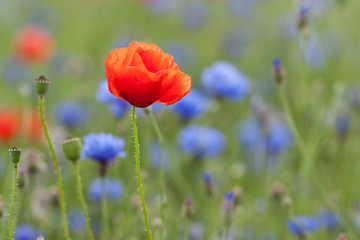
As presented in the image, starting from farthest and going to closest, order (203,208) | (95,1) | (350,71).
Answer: (95,1)
(350,71)
(203,208)

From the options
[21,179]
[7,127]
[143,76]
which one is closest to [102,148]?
[21,179]

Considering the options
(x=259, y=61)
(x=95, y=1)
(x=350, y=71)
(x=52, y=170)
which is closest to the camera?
(x=52, y=170)

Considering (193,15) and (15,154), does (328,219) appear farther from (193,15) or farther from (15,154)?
(193,15)

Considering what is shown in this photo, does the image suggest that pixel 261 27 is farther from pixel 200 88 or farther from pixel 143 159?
pixel 143 159

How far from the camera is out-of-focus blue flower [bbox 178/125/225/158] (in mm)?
1750

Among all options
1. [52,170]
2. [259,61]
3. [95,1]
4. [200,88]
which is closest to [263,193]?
[52,170]

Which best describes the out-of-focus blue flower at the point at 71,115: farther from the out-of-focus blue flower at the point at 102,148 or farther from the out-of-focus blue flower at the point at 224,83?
the out-of-focus blue flower at the point at 102,148

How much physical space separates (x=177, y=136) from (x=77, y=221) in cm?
70

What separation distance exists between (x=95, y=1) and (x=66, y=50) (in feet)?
2.08

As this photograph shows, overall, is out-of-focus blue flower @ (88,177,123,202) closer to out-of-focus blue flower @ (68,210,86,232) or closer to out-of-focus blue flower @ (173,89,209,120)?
out-of-focus blue flower @ (68,210,86,232)

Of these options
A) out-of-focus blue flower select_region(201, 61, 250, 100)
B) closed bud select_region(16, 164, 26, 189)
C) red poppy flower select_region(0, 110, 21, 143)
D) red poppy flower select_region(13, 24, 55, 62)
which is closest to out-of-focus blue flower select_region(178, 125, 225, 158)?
out-of-focus blue flower select_region(201, 61, 250, 100)

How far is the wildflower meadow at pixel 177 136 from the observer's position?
103cm

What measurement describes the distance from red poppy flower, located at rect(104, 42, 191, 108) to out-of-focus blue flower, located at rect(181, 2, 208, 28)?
3099 mm

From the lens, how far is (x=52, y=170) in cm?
180
